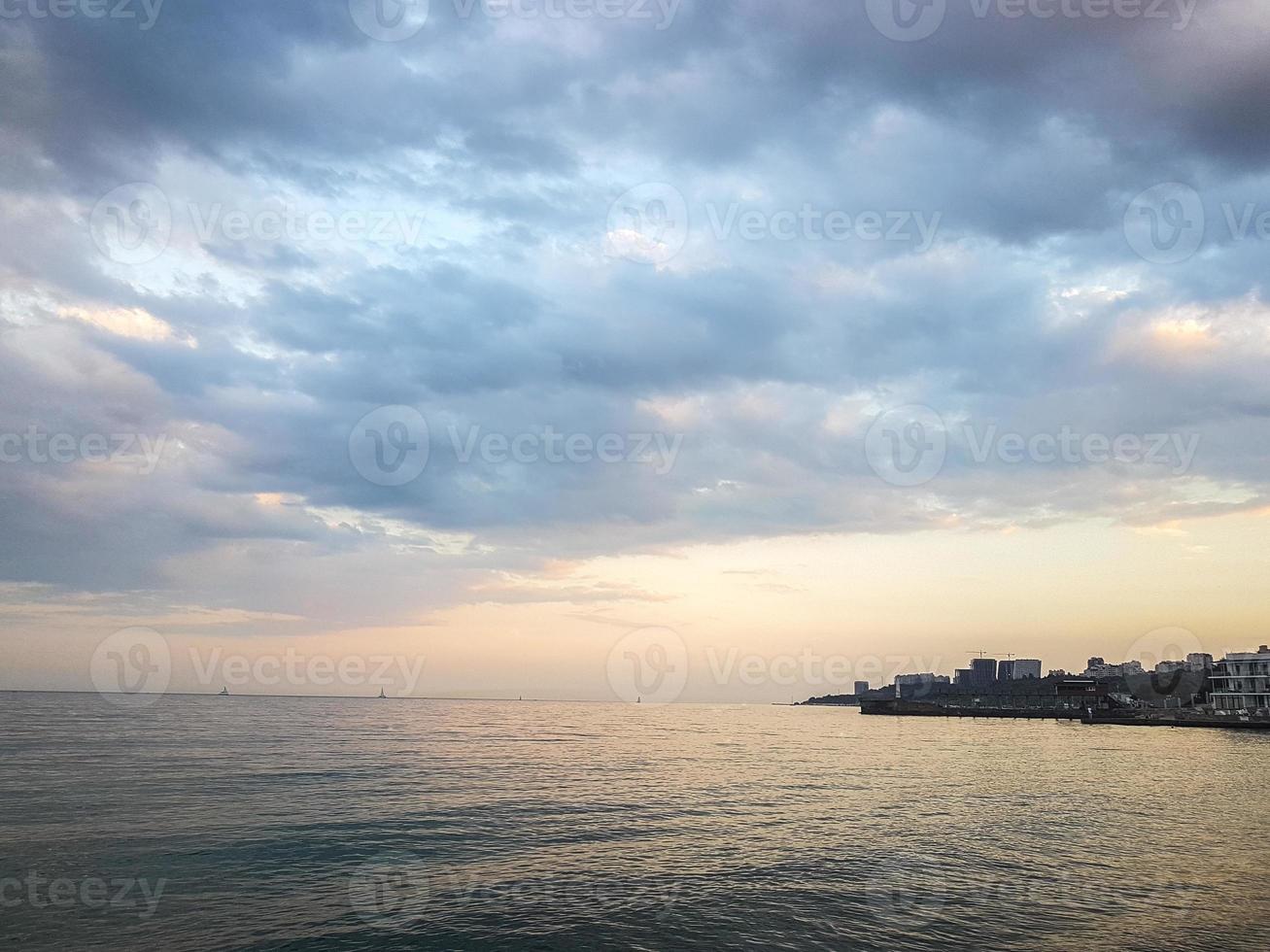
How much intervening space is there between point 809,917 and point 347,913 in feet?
52.0

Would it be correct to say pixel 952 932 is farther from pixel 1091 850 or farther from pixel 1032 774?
pixel 1032 774

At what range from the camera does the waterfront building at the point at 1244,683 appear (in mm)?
155500

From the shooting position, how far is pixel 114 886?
2678cm

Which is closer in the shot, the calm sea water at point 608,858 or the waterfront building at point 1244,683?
the calm sea water at point 608,858

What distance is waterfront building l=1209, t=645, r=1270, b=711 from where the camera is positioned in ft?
510

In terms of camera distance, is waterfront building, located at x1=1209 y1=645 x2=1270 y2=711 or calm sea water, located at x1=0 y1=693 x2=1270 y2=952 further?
waterfront building, located at x1=1209 y1=645 x2=1270 y2=711

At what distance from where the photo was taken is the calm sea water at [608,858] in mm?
23656

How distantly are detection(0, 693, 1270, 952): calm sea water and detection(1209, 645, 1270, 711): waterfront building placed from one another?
121 m

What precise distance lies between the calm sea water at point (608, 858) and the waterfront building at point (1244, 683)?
4768 inches

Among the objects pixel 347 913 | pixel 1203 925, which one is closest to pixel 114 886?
pixel 347 913

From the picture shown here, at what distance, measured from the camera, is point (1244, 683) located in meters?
160

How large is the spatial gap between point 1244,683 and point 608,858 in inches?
7364

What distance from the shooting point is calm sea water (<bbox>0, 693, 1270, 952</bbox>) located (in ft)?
77.6

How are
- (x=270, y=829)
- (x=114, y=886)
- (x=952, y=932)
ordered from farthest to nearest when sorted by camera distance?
(x=270, y=829) < (x=114, y=886) < (x=952, y=932)
